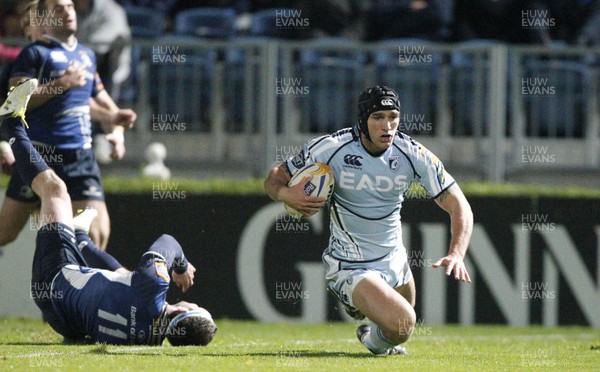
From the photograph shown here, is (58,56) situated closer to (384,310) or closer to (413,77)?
(384,310)

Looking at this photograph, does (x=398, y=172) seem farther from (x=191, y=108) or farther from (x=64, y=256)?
(x=191, y=108)

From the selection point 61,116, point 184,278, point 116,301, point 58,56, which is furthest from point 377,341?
point 58,56

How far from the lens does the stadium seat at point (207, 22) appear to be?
14.8 meters

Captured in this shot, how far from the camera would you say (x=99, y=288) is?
7.98m

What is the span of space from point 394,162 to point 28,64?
135 inches

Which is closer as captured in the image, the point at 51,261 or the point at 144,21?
the point at 51,261

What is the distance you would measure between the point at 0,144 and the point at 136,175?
3.16 m

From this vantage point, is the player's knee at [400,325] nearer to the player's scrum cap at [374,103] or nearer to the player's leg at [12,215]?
the player's scrum cap at [374,103]

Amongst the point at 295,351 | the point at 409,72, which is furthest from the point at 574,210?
the point at 295,351

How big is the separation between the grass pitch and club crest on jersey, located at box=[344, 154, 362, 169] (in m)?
1.37

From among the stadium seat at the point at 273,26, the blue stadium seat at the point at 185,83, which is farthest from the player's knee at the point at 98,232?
the stadium seat at the point at 273,26

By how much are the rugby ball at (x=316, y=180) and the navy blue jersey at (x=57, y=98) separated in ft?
8.77

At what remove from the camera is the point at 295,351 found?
8469 millimetres

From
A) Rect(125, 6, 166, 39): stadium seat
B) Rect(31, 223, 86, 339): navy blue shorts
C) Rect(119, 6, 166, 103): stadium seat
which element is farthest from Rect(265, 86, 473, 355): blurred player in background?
Rect(125, 6, 166, 39): stadium seat
